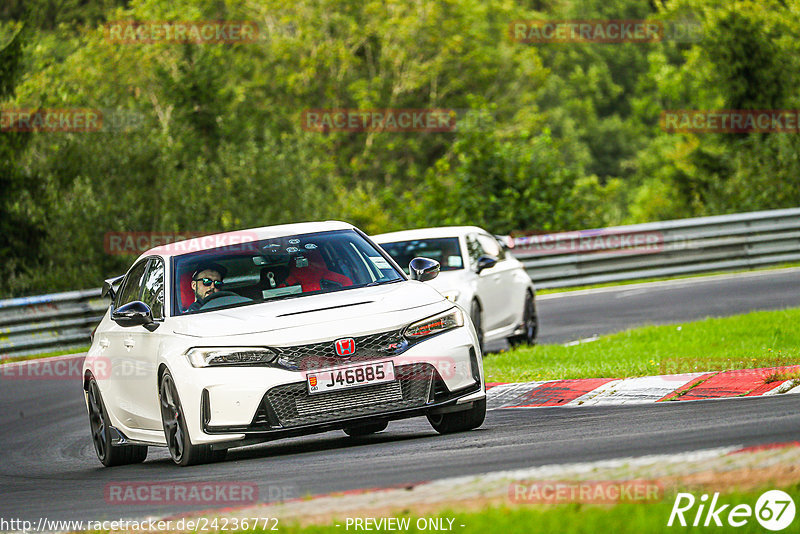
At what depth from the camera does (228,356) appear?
8.97 m

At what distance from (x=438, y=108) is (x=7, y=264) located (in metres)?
29.6

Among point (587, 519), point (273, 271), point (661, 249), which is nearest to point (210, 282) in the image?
point (273, 271)

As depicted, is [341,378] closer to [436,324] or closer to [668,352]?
[436,324]

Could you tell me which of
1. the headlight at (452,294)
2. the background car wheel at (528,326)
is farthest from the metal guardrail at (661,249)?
the headlight at (452,294)

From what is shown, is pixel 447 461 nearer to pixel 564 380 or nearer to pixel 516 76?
pixel 564 380

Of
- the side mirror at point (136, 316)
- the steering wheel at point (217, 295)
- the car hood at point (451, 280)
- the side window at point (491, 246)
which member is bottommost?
the car hood at point (451, 280)

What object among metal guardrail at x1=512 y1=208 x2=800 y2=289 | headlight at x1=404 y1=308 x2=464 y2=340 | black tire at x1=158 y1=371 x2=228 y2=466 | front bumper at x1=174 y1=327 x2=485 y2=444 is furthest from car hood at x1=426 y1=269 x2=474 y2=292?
metal guardrail at x1=512 y1=208 x2=800 y2=289

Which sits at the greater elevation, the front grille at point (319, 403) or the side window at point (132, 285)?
the side window at point (132, 285)

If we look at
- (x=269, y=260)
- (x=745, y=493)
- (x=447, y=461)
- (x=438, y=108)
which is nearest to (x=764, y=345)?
(x=269, y=260)

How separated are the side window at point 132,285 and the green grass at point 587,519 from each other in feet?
18.0

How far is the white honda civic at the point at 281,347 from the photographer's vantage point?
348 inches

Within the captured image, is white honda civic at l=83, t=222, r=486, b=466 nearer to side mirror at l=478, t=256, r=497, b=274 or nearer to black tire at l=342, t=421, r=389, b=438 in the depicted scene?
black tire at l=342, t=421, r=389, b=438

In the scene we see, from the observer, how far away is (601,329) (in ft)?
60.6

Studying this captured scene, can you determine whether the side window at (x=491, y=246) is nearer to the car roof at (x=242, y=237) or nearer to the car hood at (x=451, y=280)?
the car hood at (x=451, y=280)
